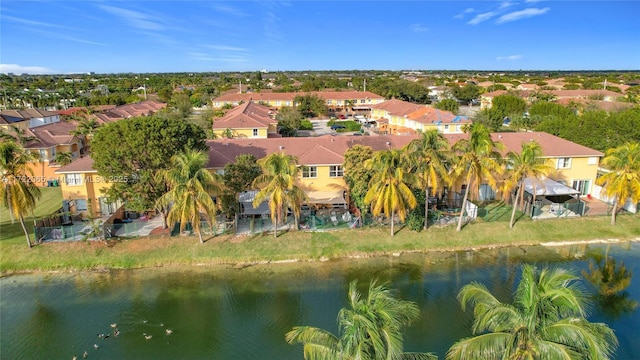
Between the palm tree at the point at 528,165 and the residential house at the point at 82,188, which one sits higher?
the palm tree at the point at 528,165

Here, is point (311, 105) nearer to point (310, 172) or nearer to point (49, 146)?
point (49, 146)

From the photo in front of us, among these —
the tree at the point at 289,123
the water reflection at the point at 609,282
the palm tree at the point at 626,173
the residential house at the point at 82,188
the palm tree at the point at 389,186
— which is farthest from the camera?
the tree at the point at 289,123

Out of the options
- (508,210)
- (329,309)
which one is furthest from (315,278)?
(508,210)

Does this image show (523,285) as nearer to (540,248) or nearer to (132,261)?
(540,248)

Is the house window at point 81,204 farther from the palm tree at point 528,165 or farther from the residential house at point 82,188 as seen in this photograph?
the palm tree at point 528,165

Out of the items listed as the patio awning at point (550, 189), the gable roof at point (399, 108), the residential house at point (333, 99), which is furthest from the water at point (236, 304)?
the residential house at point (333, 99)

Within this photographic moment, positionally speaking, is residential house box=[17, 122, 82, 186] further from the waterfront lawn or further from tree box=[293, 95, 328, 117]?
tree box=[293, 95, 328, 117]
